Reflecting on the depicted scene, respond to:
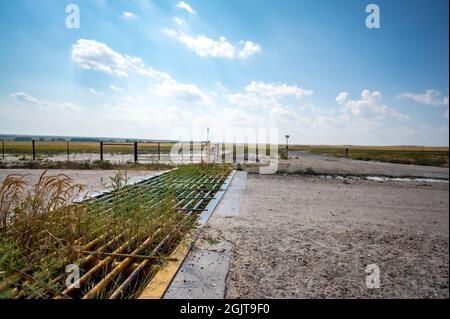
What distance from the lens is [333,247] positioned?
9.67 feet

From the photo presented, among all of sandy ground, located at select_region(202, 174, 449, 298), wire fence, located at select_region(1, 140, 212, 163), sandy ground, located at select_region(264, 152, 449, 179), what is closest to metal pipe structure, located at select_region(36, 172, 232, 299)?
sandy ground, located at select_region(202, 174, 449, 298)

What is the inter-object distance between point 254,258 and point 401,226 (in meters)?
2.60

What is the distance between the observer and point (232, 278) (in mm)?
2201

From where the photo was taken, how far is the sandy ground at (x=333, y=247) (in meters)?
2.10

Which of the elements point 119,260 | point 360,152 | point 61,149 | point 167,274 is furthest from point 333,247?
point 360,152

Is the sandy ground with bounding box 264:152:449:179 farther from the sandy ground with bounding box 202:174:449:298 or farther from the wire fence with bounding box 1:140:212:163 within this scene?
the sandy ground with bounding box 202:174:449:298

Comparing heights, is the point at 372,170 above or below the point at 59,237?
below

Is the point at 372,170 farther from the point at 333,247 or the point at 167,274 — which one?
the point at 167,274

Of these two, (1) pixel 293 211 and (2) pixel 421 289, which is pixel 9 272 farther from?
(1) pixel 293 211

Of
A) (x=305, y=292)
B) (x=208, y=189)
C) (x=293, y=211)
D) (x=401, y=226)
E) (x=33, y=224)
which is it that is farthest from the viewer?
(x=208, y=189)

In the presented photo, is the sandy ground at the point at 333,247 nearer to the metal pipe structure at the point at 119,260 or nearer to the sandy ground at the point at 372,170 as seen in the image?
the metal pipe structure at the point at 119,260

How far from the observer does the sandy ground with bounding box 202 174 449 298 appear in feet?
6.90

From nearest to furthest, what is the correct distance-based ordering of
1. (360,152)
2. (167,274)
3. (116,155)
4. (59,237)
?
(167,274) → (59,237) → (116,155) → (360,152)
